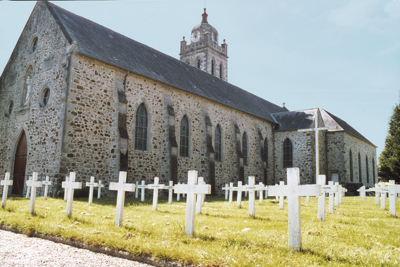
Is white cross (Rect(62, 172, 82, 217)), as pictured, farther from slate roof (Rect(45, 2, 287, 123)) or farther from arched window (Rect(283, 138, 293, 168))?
arched window (Rect(283, 138, 293, 168))

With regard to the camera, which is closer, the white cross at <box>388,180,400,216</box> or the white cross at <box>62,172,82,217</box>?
the white cross at <box>62,172,82,217</box>

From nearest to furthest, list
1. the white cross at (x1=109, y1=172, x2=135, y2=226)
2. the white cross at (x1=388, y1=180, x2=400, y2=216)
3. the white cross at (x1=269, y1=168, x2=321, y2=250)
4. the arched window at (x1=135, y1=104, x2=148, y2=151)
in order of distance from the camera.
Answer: the white cross at (x1=269, y1=168, x2=321, y2=250)
the white cross at (x1=109, y1=172, x2=135, y2=226)
the white cross at (x1=388, y1=180, x2=400, y2=216)
the arched window at (x1=135, y1=104, x2=148, y2=151)

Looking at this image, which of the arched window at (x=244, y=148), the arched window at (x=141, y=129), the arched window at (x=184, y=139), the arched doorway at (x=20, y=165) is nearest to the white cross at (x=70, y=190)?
the arched window at (x=141, y=129)

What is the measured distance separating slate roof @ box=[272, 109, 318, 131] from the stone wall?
19983 millimetres

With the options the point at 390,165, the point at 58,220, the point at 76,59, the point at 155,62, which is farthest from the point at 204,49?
the point at 58,220

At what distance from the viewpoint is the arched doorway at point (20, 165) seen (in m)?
15.5

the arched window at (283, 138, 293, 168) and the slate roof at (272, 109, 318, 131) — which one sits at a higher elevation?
the slate roof at (272, 109, 318, 131)

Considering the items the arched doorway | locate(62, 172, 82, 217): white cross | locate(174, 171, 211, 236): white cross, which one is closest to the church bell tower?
the arched doorway

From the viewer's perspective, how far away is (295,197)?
174 inches

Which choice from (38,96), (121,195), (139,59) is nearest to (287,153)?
(139,59)

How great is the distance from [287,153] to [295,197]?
24857 mm

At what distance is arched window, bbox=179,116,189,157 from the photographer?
1914 cm

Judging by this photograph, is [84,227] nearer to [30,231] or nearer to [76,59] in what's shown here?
[30,231]

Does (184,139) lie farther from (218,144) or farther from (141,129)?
(218,144)
